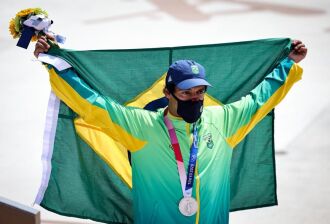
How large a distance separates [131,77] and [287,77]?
1145mm

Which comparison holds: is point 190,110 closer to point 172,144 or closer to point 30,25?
point 172,144

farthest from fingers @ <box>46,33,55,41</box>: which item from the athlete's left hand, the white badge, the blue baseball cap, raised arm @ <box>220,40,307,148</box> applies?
the athlete's left hand

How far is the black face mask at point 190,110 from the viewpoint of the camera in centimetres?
450

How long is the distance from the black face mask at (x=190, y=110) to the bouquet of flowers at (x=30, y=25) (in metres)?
1.03

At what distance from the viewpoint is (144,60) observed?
212 inches

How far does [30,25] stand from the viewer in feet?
15.8

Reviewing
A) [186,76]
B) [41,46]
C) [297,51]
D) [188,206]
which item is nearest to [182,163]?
[188,206]

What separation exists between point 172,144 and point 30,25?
124 centimetres

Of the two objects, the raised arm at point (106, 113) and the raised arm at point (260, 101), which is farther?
the raised arm at point (260, 101)

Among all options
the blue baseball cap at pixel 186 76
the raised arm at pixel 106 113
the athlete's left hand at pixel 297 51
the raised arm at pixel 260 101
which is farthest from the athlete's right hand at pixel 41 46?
the athlete's left hand at pixel 297 51

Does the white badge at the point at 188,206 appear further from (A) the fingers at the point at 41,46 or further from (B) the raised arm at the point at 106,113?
(A) the fingers at the point at 41,46

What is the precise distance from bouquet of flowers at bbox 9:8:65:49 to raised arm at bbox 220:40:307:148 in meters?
1.28

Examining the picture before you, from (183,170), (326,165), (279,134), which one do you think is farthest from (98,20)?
(183,170)

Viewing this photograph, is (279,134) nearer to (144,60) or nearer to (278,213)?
(278,213)
